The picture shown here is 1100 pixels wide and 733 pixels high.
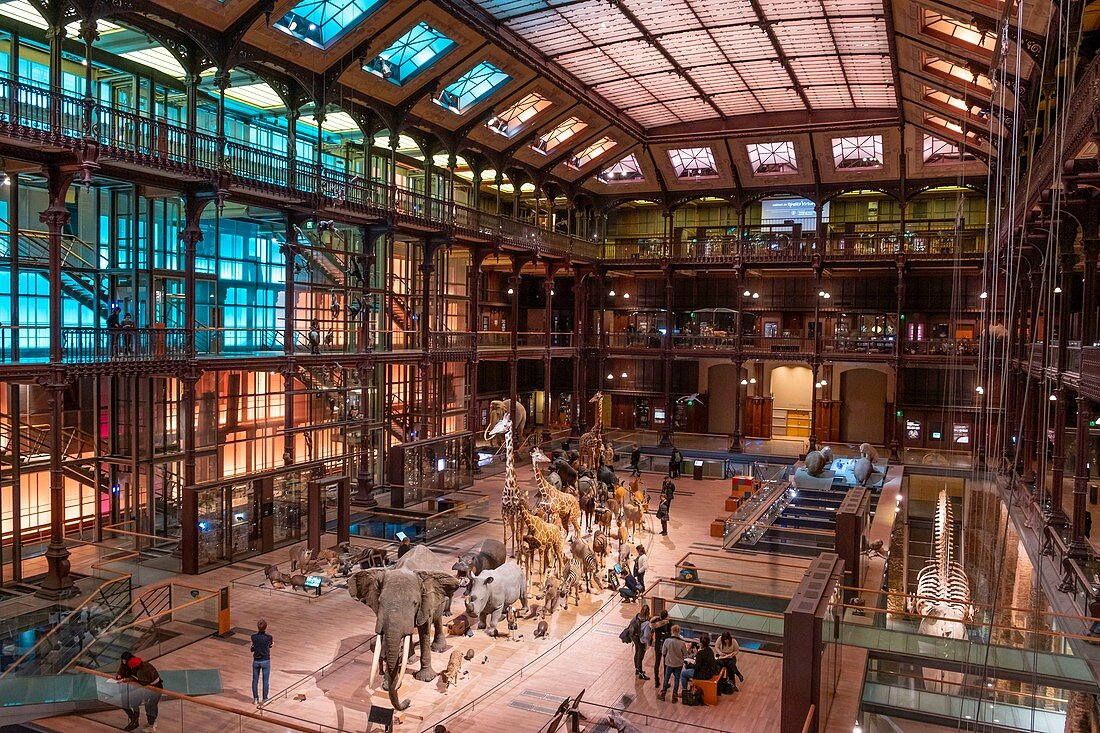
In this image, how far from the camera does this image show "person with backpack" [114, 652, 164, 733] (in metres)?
10.6

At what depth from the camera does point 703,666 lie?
12711mm

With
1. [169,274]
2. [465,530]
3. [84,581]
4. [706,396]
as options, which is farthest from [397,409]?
[706,396]

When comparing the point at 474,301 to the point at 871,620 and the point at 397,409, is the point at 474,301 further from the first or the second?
the point at 871,620

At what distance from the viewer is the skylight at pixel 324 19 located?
21.8 m

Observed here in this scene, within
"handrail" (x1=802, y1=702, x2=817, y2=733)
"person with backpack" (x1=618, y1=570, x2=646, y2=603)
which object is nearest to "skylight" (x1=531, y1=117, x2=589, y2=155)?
"person with backpack" (x1=618, y1=570, x2=646, y2=603)

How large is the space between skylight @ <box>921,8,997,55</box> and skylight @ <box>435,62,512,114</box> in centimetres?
1335

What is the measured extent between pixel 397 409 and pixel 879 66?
20613mm

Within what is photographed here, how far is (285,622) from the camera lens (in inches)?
628

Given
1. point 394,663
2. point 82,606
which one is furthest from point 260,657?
point 82,606

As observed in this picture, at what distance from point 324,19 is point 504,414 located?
12.0 meters

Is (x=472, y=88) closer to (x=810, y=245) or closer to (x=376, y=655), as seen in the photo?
(x=810, y=245)

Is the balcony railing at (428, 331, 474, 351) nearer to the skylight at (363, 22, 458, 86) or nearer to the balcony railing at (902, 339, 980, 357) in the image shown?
the skylight at (363, 22, 458, 86)

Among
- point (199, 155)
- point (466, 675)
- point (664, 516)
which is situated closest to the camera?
point (466, 675)

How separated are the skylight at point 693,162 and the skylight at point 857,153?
17.5 ft
